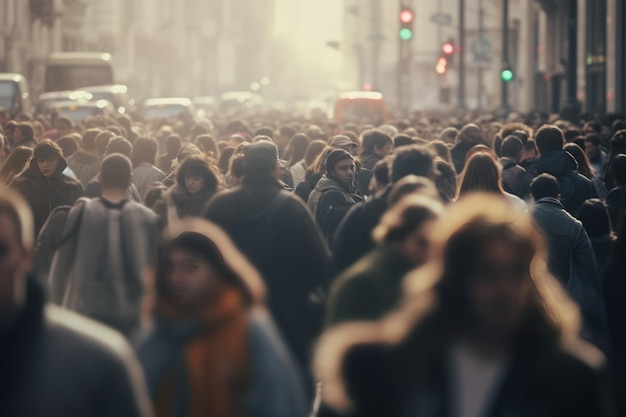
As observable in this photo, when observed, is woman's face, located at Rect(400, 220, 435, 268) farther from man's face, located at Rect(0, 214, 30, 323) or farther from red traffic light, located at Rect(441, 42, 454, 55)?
red traffic light, located at Rect(441, 42, 454, 55)

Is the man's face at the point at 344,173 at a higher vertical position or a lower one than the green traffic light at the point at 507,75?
lower

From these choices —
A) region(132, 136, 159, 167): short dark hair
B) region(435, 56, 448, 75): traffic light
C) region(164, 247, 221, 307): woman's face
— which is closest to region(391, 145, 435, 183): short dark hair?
region(164, 247, 221, 307): woman's face

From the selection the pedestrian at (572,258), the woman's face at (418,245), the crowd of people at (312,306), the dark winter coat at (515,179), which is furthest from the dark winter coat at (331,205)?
the woman's face at (418,245)

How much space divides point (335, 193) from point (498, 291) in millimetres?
7741

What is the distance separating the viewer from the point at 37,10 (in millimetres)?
73312

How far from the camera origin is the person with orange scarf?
4.76 meters

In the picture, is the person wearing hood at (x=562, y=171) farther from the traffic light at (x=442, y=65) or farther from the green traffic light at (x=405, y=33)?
the traffic light at (x=442, y=65)

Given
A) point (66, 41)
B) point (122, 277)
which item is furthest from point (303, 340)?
point (66, 41)

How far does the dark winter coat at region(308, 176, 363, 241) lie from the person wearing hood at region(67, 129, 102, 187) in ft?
13.3

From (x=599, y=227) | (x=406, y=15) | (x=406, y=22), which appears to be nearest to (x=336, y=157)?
(x=599, y=227)

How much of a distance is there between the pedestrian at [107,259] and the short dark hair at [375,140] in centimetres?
628

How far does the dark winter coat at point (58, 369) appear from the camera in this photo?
3631 millimetres

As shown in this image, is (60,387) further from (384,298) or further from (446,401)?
(384,298)

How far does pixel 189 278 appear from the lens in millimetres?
5145
